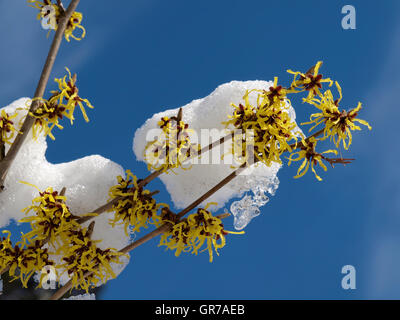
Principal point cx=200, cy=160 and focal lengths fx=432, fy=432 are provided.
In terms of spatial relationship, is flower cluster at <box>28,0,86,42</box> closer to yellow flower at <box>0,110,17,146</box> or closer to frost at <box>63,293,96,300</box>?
yellow flower at <box>0,110,17,146</box>

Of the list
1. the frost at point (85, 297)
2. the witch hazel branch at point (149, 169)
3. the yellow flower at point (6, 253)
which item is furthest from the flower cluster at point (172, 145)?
the frost at point (85, 297)

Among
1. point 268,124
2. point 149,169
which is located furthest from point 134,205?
point 268,124

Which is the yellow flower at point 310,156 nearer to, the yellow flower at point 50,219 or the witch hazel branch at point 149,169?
the witch hazel branch at point 149,169

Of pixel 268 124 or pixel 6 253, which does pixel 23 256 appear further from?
pixel 268 124

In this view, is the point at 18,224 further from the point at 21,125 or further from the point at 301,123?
the point at 301,123

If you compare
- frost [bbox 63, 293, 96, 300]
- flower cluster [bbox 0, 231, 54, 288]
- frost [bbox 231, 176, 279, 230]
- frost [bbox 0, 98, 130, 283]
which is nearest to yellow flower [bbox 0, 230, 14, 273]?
flower cluster [bbox 0, 231, 54, 288]

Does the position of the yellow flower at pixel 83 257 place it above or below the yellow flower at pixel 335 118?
below
